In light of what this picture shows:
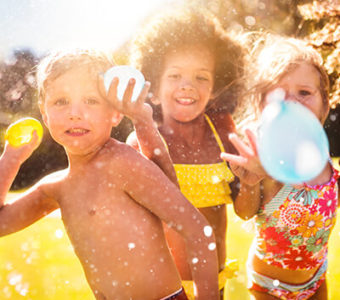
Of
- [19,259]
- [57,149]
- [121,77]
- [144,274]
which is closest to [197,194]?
[144,274]

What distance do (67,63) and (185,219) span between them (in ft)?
2.24

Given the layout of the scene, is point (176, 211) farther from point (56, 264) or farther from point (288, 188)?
point (56, 264)

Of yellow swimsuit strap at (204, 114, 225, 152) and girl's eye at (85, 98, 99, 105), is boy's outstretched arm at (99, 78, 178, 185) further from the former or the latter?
yellow swimsuit strap at (204, 114, 225, 152)

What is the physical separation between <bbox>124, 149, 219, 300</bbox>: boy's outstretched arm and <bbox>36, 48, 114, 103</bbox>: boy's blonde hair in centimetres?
40

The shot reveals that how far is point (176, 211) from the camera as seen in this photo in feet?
4.70

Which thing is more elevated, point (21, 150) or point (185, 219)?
point (21, 150)

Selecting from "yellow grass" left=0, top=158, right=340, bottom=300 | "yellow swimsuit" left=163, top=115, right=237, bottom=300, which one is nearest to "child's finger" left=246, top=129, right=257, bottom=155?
"yellow swimsuit" left=163, top=115, right=237, bottom=300

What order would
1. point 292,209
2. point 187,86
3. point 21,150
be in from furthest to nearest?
point 187,86 → point 292,209 → point 21,150

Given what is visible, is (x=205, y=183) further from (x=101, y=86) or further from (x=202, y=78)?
(x=101, y=86)

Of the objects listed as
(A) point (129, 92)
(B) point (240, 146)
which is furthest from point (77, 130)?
(B) point (240, 146)

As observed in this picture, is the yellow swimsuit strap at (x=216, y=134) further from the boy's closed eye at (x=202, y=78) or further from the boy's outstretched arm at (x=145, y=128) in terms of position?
the boy's outstretched arm at (x=145, y=128)

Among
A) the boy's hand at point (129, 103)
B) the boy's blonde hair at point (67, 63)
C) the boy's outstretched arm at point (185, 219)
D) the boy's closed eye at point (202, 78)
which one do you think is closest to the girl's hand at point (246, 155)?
the boy's outstretched arm at point (185, 219)

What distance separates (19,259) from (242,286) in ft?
4.87

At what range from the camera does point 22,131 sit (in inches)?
72.2
